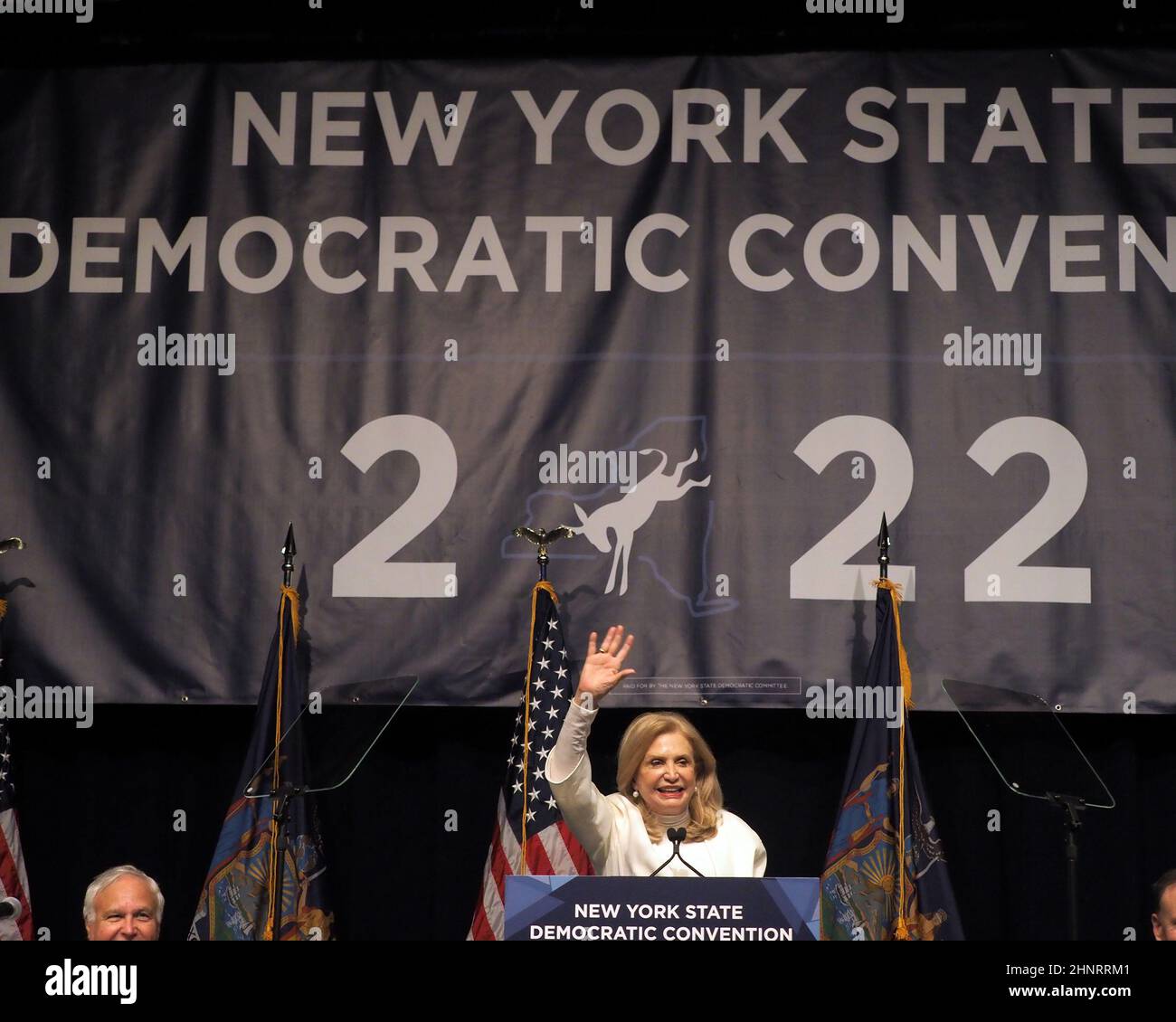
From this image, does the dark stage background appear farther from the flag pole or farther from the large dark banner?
the flag pole

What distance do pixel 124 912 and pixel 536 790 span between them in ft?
3.71

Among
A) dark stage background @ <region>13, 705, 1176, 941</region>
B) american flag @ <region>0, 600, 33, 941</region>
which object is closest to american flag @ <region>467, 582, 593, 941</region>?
dark stage background @ <region>13, 705, 1176, 941</region>

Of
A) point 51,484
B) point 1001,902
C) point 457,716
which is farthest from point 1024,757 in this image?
point 51,484

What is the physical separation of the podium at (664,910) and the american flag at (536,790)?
1489mm

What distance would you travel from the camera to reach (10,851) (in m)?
4.22

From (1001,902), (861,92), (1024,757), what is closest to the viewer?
(1024,757)

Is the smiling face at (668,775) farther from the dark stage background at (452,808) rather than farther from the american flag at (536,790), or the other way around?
the dark stage background at (452,808)

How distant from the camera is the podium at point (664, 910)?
249 cm

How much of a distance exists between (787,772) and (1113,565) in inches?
45.3

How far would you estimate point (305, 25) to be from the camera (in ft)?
16.1

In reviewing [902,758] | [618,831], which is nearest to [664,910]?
[618,831]

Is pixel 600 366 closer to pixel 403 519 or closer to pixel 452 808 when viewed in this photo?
pixel 403 519

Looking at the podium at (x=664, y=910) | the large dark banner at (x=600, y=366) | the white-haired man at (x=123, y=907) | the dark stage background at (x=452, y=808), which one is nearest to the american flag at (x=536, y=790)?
the large dark banner at (x=600, y=366)

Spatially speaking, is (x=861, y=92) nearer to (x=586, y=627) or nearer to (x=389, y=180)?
(x=389, y=180)
